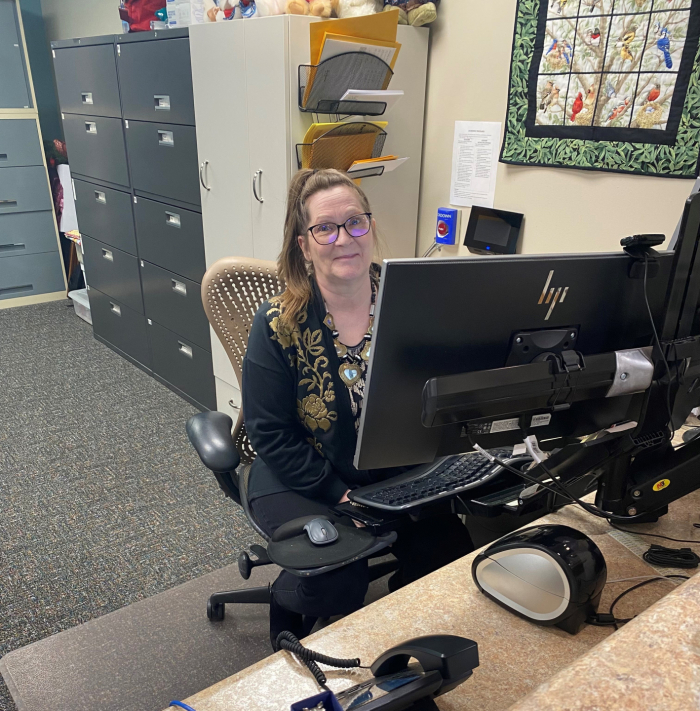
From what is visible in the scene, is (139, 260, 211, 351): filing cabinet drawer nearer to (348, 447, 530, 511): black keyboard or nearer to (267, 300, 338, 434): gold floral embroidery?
(267, 300, 338, 434): gold floral embroidery

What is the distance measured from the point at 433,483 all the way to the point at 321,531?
200 mm

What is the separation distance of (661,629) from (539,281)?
423mm

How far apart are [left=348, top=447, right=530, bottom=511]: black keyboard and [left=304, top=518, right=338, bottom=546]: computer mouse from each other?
0.06 meters

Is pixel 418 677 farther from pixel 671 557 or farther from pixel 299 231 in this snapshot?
pixel 299 231

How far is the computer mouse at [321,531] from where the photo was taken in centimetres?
98

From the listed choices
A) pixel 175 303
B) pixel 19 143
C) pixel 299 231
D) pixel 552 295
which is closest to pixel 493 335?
pixel 552 295

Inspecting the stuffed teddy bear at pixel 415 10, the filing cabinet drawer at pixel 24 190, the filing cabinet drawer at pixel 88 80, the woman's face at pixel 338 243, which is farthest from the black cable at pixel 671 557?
the filing cabinet drawer at pixel 24 190

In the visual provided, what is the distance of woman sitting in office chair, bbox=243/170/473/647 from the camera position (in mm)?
1353

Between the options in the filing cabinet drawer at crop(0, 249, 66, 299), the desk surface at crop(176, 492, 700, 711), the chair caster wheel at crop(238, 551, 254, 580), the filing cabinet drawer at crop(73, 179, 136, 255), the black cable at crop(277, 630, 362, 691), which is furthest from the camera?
the filing cabinet drawer at crop(0, 249, 66, 299)

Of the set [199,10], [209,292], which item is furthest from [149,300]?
[209,292]

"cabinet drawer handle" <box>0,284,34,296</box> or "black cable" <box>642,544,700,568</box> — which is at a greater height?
"black cable" <box>642,544,700,568</box>

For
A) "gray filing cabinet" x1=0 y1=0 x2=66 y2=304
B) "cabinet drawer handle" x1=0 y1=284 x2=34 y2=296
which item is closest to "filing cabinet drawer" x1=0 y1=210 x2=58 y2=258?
"gray filing cabinet" x1=0 y1=0 x2=66 y2=304

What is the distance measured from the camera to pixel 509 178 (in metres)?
2.06

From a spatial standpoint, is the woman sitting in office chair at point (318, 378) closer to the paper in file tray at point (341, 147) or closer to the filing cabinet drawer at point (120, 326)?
the paper in file tray at point (341, 147)
